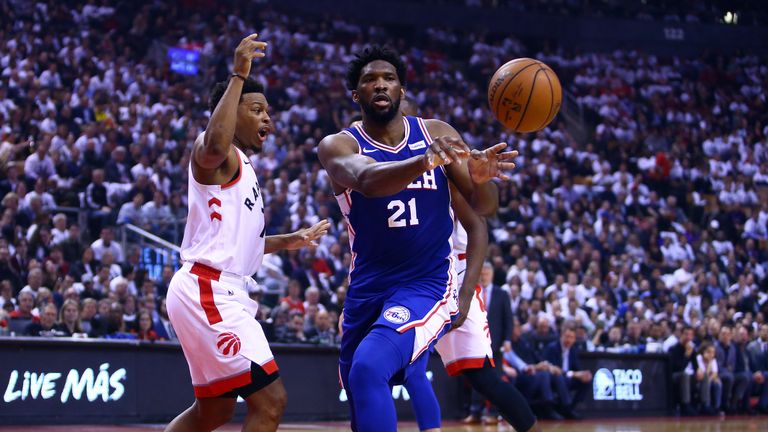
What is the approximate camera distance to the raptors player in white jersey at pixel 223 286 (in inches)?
196

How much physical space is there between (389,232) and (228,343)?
0.95 m

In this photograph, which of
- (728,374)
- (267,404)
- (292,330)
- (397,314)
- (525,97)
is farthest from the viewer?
(728,374)

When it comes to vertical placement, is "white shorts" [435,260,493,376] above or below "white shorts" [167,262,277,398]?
below

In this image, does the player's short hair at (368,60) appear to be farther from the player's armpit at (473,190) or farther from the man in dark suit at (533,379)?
the man in dark suit at (533,379)

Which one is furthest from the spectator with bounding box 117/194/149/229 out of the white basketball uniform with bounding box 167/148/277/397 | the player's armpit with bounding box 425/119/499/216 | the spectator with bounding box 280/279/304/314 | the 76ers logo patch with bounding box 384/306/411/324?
the 76ers logo patch with bounding box 384/306/411/324

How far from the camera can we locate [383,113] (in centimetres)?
500

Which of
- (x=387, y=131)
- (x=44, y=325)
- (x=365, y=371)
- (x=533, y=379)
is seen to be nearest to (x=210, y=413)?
(x=365, y=371)

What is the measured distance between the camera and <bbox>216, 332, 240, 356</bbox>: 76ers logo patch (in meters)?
5.00

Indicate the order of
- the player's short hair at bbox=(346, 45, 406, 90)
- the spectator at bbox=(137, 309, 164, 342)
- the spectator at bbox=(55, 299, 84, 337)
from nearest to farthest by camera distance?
the player's short hair at bbox=(346, 45, 406, 90)
the spectator at bbox=(55, 299, 84, 337)
the spectator at bbox=(137, 309, 164, 342)

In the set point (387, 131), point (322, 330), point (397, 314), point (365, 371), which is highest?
point (387, 131)

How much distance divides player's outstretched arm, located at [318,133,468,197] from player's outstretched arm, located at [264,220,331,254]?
1120mm

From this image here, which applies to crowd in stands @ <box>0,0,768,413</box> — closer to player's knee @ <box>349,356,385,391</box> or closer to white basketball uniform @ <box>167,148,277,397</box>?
white basketball uniform @ <box>167,148,277,397</box>

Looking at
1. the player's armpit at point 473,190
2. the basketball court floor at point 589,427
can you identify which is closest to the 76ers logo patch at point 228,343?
the player's armpit at point 473,190

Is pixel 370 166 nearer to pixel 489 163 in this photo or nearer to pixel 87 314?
pixel 489 163
